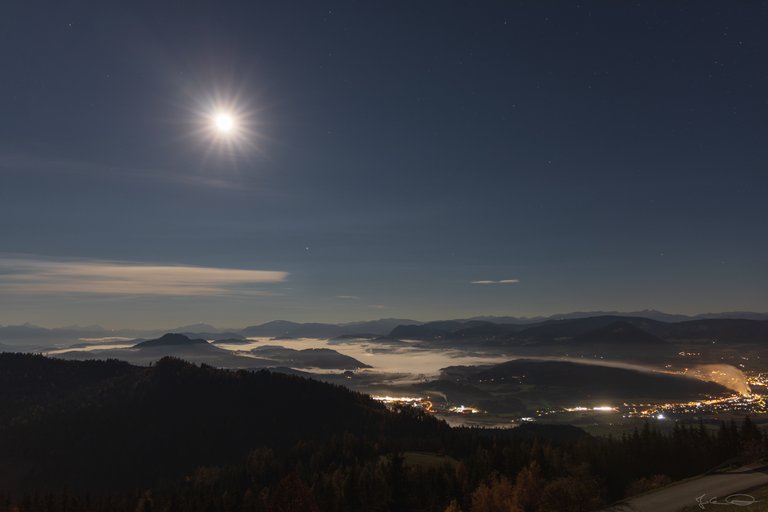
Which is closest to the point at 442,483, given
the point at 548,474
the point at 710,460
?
the point at 548,474

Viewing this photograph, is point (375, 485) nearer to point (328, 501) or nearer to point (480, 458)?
point (328, 501)

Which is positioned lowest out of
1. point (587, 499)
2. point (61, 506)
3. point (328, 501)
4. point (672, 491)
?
point (61, 506)

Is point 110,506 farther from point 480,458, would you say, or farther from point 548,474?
point 548,474

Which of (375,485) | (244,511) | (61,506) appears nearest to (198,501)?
(244,511)

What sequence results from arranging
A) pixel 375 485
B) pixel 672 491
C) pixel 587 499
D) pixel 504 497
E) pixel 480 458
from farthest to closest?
pixel 480 458, pixel 375 485, pixel 504 497, pixel 587 499, pixel 672 491

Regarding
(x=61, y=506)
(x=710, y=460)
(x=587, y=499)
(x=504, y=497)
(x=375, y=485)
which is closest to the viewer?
(x=587, y=499)

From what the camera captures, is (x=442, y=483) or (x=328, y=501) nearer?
(x=328, y=501)

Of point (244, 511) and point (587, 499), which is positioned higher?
point (587, 499)
